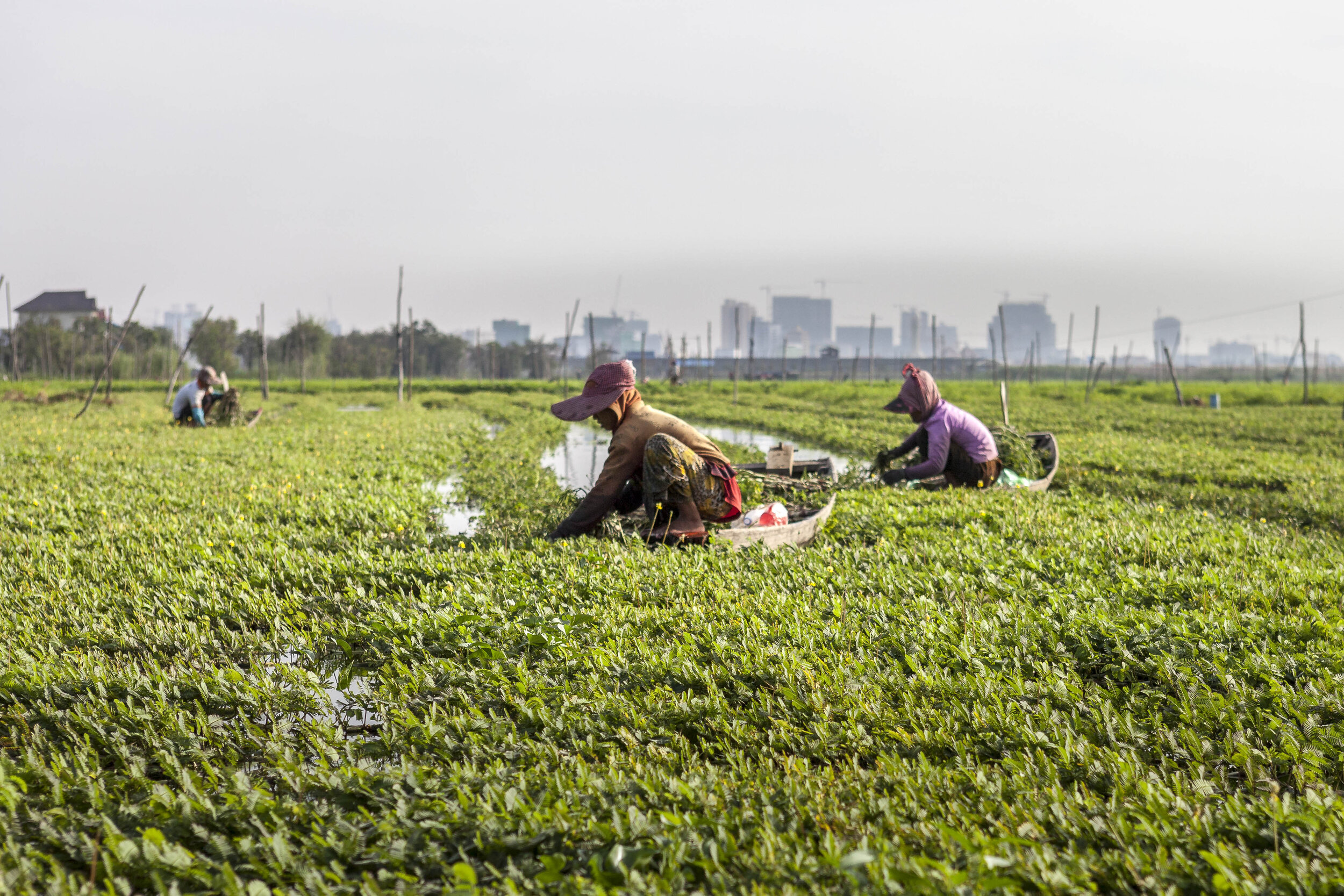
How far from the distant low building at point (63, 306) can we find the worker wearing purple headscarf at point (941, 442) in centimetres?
8998

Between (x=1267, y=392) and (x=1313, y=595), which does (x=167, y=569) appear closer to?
(x=1313, y=595)

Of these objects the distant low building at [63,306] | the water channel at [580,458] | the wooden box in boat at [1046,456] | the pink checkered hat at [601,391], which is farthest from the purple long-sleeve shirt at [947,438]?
the distant low building at [63,306]

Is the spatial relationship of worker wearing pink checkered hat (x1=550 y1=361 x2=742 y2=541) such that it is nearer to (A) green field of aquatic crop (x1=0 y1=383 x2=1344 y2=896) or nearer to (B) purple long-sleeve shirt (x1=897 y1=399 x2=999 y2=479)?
(A) green field of aquatic crop (x1=0 y1=383 x2=1344 y2=896)

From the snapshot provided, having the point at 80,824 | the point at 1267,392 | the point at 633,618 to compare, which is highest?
the point at 1267,392

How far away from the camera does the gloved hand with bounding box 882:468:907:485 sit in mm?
8773

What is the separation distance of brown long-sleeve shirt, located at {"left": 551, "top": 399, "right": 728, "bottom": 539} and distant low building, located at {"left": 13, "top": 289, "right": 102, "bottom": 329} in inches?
3545

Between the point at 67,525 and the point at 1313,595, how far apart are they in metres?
8.95

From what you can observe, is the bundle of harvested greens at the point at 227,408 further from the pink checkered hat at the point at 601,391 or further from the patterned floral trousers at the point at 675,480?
the patterned floral trousers at the point at 675,480

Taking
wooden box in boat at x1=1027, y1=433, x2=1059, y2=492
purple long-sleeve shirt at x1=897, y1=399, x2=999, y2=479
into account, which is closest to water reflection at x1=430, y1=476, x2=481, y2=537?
purple long-sleeve shirt at x1=897, y1=399, x2=999, y2=479

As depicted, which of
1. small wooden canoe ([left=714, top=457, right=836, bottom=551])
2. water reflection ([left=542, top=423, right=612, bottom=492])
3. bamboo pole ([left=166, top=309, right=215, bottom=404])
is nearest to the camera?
small wooden canoe ([left=714, top=457, right=836, bottom=551])

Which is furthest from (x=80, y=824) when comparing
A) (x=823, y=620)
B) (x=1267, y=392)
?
(x=1267, y=392)

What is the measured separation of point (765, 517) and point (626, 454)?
47.9 inches

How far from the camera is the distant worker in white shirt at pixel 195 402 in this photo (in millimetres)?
16797

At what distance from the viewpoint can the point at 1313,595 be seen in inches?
184
